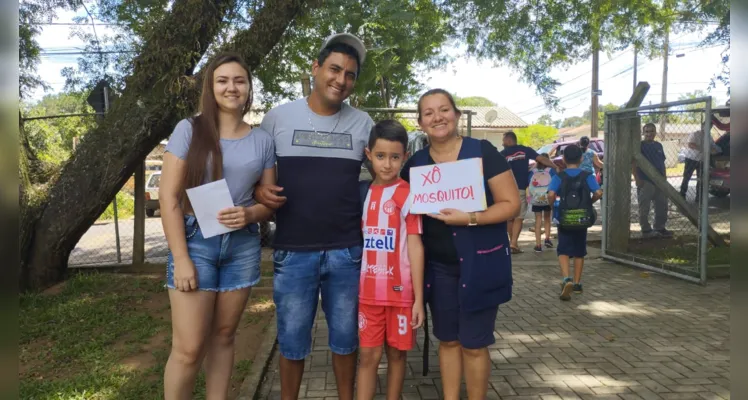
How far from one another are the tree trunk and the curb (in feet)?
9.37

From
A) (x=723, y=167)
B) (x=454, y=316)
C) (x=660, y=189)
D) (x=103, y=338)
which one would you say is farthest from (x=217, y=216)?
(x=660, y=189)

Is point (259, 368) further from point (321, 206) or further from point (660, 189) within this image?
point (660, 189)

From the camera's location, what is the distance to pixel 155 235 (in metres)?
13.4

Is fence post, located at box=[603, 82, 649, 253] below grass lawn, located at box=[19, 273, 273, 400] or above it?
above

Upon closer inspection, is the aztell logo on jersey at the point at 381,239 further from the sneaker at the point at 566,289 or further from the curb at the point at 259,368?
the sneaker at the point at 566,289

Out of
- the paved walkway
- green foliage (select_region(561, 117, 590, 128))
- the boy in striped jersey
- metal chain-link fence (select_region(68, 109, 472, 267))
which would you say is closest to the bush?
metal chain-link fence (select_region(68, 109, 472, 267))

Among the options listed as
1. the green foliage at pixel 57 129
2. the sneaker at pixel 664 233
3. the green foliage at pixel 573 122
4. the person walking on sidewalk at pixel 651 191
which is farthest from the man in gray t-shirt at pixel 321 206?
the green foliage at pixel 573 122

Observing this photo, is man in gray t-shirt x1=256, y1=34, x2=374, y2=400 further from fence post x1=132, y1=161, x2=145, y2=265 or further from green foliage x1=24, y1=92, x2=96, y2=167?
green foliage x1=24, y1=92, x2=96, y2=167

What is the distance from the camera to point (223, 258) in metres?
2.58

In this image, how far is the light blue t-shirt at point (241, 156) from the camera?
2457 millimetres

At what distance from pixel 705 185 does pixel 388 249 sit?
500 centimetres

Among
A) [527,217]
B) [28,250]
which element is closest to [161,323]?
[28,250]

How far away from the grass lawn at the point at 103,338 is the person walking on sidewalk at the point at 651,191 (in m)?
6.22

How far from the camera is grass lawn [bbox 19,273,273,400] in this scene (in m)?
3.56
